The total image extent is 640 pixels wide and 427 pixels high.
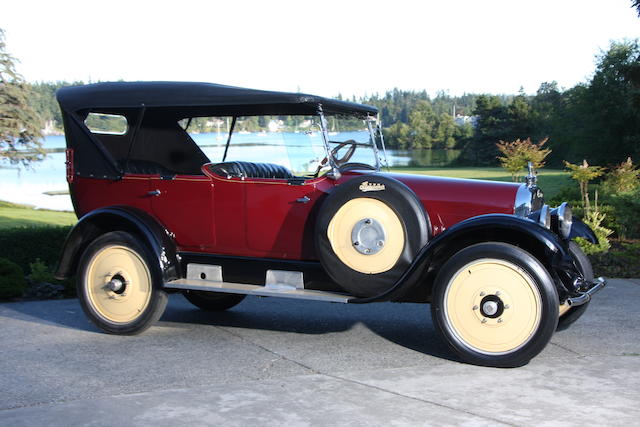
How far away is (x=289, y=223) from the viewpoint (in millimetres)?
5754

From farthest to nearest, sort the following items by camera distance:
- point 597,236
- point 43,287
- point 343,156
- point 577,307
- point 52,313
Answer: point 597,236, point 43,287, point 52,313, point 343,156, point 577,307

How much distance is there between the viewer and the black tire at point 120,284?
19.8ft

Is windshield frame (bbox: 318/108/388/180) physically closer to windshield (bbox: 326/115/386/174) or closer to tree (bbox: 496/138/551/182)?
windshield (bbox: 326/115/386/174)

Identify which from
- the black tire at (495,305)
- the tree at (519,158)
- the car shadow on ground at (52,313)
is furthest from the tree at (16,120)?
the black tire at (495,305)

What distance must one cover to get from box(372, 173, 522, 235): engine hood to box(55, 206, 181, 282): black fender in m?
2.14

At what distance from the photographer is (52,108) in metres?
50.8

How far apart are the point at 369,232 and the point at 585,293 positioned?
1611 mm

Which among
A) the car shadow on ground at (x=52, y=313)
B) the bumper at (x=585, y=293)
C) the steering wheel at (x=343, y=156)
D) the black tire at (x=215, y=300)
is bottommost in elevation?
the car shadow on ground at (x=52, y=313)

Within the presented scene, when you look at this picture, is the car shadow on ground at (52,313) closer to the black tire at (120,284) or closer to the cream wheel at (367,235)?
the black tire at (120,284)

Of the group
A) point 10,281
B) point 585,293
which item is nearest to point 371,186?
point 585,293

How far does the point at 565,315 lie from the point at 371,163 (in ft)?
7.00

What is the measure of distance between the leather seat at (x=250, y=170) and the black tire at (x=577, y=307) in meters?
2.54

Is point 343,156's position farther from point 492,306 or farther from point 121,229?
point 121,229

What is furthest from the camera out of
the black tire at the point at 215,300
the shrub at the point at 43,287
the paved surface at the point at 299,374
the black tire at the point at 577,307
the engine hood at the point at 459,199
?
the shrub at the point at 43,287
